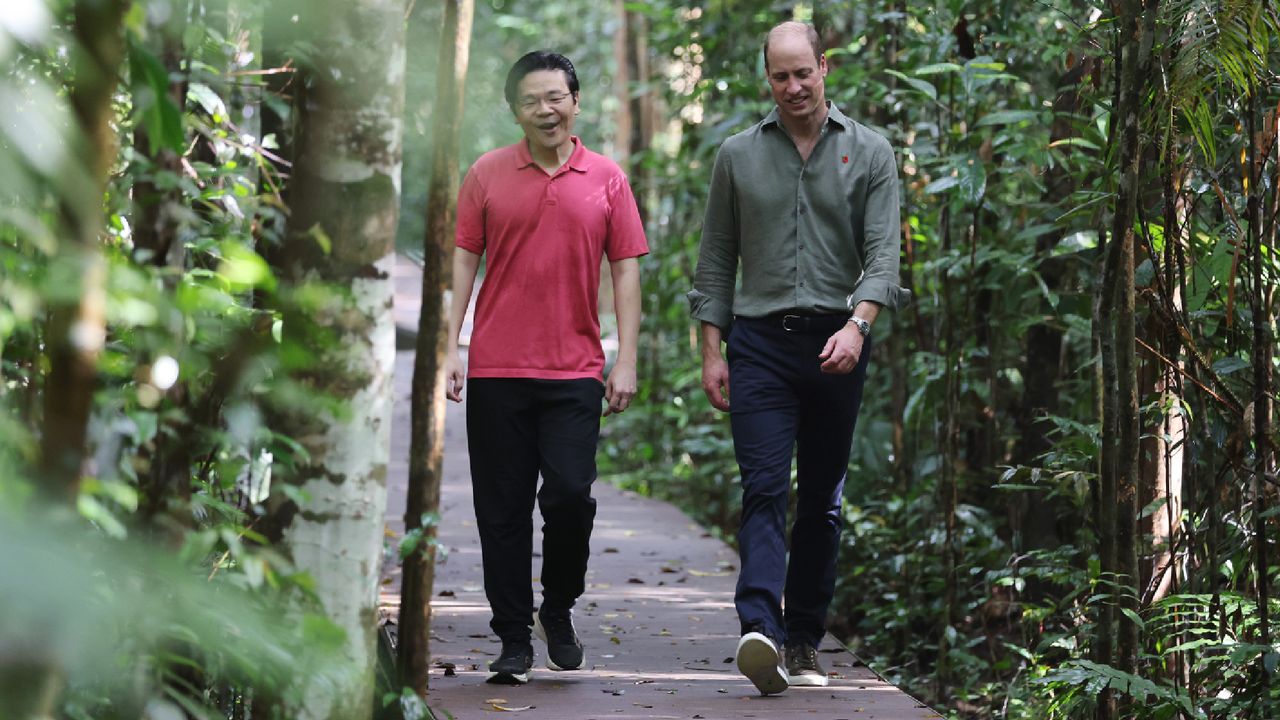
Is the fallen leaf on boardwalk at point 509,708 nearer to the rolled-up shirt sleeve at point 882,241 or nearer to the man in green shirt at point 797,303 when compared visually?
the man in green shirt at point 797,303

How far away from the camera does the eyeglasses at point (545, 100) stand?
199 inches

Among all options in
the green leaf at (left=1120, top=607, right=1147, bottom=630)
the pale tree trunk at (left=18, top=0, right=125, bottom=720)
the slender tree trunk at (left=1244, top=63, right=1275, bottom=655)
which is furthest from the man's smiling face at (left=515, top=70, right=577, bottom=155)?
the pale tree trunk at (left=18, top=0, right=125, bottom=720)

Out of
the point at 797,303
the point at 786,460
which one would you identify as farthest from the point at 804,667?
the point at 797,303

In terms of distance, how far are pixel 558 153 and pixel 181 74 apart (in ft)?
7.66

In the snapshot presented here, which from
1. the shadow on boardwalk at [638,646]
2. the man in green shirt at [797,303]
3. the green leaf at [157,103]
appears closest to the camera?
the green leaf at [157,103]

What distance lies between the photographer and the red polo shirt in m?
5.05

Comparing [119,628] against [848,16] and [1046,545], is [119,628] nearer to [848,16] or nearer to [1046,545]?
[1046,545]

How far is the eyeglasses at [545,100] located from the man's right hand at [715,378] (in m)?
1.01

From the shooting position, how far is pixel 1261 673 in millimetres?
4371

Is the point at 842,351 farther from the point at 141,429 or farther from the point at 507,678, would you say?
the point at 141,429

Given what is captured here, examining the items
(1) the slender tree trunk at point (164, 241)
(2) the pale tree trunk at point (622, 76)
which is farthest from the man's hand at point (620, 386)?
(2) the pale tree trunk at point (622, 76)

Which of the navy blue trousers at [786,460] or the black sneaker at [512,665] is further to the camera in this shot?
the black sneaker at [512,665]

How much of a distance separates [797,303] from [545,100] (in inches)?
42.0

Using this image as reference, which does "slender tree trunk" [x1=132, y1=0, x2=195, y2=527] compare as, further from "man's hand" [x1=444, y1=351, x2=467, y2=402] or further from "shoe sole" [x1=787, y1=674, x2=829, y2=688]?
"shoe sole" [x1=787, y1=674, x2=829, y2=688]
